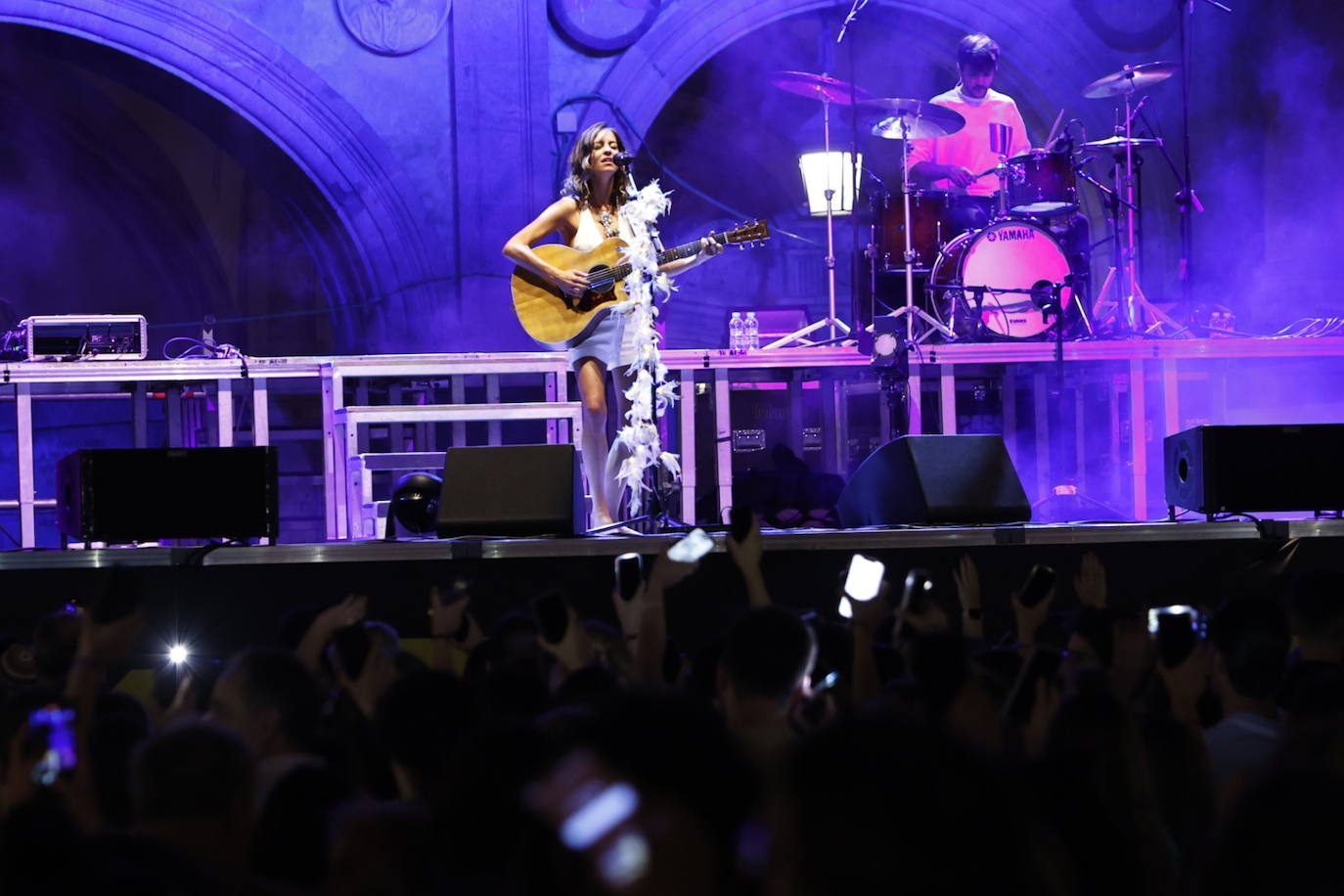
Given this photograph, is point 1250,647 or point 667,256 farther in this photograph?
point 667,256

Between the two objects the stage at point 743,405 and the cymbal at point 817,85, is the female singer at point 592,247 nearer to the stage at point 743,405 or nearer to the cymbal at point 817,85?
the stage at point 743,405

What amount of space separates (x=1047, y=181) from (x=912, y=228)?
85 centimetres

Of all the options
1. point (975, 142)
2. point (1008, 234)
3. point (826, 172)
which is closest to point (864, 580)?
point (1008, 234)

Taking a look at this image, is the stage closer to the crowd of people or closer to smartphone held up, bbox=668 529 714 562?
smartphone held up, bbox=668 529 714 562

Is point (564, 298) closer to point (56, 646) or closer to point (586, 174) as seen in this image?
point (586, 174)

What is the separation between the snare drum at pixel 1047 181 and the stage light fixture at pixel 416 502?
423 cm

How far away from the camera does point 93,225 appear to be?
12.4m

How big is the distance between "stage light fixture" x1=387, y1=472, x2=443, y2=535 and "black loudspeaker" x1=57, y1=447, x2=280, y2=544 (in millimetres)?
869

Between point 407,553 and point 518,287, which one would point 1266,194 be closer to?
point 518,287

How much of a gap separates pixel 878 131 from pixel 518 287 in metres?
3.23

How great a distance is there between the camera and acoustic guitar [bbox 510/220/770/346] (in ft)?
19.4

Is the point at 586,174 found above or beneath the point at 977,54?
beneath

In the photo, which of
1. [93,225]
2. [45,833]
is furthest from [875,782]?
[93,225]

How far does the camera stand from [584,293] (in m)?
5.95
